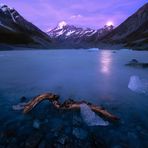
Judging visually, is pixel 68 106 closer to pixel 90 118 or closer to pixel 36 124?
pixel 90 118

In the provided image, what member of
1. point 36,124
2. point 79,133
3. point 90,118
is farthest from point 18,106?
point 79,133

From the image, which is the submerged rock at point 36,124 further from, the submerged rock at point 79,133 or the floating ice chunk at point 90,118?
the floating ice chunk at point 90,118

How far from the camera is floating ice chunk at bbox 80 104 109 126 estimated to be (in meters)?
6.88

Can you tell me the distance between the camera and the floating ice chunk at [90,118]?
6.88 metres

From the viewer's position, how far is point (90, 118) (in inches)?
280

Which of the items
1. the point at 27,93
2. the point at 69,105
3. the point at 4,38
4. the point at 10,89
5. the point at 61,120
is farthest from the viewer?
the point at 4,38

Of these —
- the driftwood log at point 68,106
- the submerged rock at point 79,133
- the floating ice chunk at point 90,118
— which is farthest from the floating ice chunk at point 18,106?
the submerged rock at point 79,133

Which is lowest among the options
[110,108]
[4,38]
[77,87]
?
[4,38]

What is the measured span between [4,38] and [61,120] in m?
137

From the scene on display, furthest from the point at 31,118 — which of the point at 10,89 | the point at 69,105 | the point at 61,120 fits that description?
the point at 10,89

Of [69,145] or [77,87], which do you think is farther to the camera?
[77,87]

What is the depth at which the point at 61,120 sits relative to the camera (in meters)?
7.20

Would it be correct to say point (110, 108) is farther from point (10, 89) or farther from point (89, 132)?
point (10, 89)

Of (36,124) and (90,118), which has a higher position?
(90,118)
